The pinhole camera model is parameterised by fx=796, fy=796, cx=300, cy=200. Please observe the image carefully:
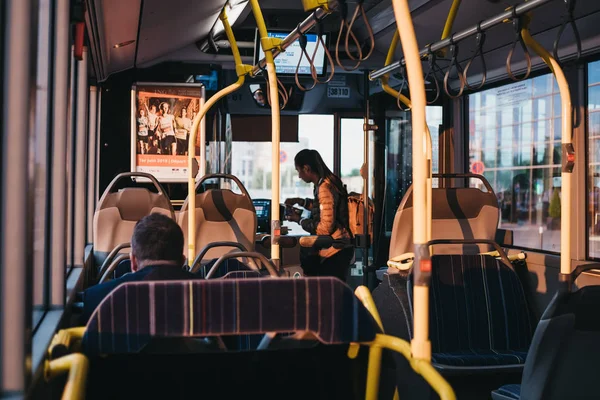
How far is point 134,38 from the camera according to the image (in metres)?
6.49

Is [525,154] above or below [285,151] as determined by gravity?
below

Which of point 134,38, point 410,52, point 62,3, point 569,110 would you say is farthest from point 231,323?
point 134,38

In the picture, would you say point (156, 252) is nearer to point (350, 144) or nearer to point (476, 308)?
point (476, 308)

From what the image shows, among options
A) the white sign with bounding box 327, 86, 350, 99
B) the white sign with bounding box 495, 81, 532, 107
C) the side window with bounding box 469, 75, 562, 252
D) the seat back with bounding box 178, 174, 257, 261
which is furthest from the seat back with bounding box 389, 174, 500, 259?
the white sign with bounding box 327, 86, 350, 99

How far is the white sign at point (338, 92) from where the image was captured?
8.20 metres

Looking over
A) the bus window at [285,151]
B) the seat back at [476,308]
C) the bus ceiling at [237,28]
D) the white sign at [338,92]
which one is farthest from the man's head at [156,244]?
the white sign at [338,92]

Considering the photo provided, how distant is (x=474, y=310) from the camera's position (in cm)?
455

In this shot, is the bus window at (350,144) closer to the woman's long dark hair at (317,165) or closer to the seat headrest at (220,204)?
the woman's long dark hair at (317,165)

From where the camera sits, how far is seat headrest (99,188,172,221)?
585 centimetres

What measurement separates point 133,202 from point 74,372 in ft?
14.0

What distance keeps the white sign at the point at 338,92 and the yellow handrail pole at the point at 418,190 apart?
6061 mm

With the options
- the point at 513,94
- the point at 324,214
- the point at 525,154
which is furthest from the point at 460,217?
the point at 513,94

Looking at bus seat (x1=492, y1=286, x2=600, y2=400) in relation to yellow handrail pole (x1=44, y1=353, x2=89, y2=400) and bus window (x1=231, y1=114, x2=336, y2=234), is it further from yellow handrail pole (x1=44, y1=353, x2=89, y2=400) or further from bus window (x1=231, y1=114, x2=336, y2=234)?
bus window (x1=231, y1=114, x2=336, y2=234)

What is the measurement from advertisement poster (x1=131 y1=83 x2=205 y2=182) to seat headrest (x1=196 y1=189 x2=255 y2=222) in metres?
2.32
